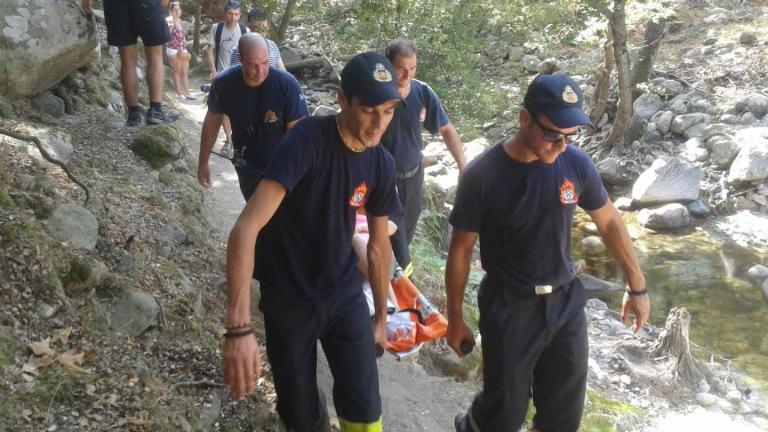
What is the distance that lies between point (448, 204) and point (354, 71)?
8.00 m

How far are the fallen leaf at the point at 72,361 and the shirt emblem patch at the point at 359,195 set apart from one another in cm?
150

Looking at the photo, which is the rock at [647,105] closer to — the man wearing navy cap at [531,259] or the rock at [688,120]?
the rock at [688,120]

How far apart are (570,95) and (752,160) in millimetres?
12113

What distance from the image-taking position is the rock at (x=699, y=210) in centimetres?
1334

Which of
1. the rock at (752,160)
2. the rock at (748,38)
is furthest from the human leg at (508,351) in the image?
the rock at (748,38)

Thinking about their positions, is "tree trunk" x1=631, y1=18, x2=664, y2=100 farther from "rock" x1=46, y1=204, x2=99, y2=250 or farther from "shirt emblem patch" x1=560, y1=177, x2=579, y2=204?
"rock" x1=46, y1=204, x2=99, y2=250

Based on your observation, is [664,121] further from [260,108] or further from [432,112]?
[260,108]

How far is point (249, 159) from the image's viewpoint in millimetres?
4875

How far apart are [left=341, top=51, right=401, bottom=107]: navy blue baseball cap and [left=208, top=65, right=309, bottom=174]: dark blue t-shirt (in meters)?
1.88

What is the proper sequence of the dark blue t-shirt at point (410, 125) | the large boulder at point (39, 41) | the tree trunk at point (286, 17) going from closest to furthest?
the dark blue t-shirt at point (410, 125)
the large boulder at point (39, 41)
the tree trunk at point (286, 17)

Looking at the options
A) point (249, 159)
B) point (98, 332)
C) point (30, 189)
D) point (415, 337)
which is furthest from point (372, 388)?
point (30, 189)

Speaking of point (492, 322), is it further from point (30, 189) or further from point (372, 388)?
point (30, 189)

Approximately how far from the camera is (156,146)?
6418 mm

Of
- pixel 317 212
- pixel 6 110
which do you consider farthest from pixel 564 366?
pixel 6 110
